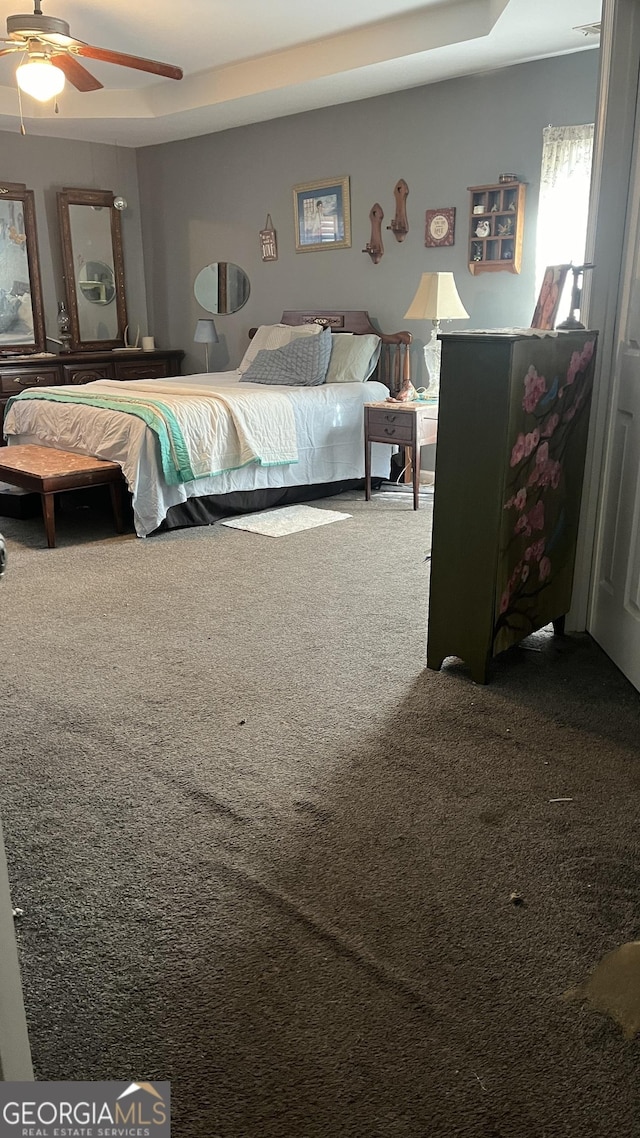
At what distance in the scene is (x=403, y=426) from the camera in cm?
484

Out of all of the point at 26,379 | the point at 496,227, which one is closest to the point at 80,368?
the point at 26,379

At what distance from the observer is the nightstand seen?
15.7 ft

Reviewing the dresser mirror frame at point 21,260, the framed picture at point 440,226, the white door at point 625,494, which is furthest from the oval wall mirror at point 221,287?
the white door at point 625,494

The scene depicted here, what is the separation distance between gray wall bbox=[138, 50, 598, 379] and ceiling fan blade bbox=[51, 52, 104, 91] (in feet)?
→ 6.16

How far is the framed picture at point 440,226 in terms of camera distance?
5.18m

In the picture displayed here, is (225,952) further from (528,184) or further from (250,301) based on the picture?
(250,301)

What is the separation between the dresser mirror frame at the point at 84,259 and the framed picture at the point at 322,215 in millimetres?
1904

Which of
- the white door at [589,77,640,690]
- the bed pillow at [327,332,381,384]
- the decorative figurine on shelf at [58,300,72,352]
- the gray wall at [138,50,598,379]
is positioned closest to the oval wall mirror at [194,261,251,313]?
the gray wall at [138,50,598,379]

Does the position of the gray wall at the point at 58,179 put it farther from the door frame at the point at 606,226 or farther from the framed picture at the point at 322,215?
the door frame at the point at 606,226

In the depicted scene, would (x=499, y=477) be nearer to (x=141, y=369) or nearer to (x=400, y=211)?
(x=400, y=211)

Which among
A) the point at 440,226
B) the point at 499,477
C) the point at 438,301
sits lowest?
the point at 499,477

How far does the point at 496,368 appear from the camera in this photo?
7.70ft

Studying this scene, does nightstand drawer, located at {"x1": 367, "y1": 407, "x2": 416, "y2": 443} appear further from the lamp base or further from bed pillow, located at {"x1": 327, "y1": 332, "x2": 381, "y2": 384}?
bed pillow, located at {"x1": 327, "y1": 332, "x2": 381, "y2": 384}

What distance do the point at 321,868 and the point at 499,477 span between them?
1.21 metres
